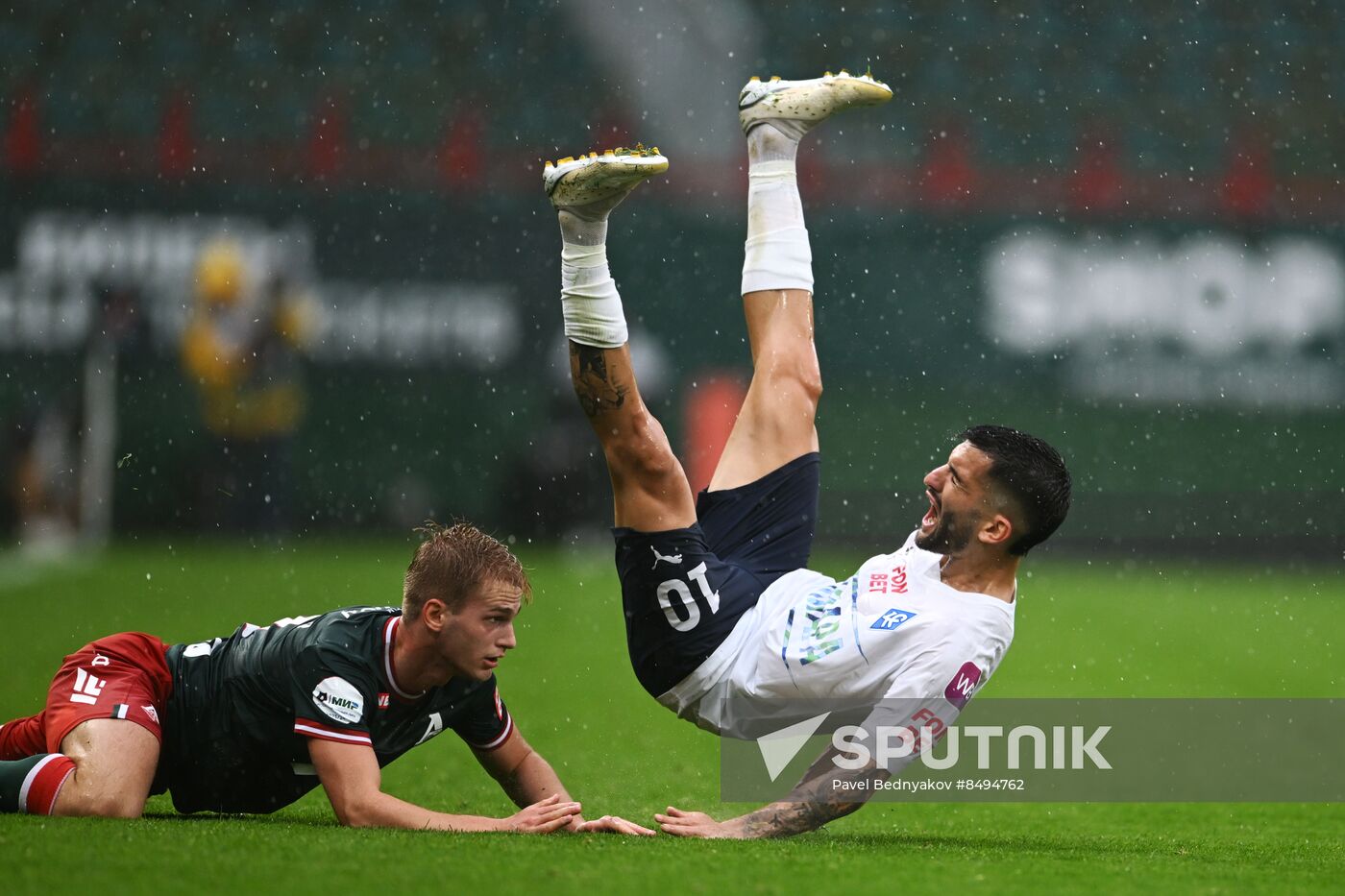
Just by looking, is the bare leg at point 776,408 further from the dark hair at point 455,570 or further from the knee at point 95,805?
the knee at point 95,805

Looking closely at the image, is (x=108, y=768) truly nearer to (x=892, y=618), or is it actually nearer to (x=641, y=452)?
(x=641, y=452)

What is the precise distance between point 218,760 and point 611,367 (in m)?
1.52

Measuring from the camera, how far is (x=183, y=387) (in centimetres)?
1495

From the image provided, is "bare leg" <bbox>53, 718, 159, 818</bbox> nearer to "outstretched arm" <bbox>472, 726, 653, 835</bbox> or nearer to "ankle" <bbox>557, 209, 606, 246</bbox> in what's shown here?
"outstretched arm" <bbox>472, 726, 653, 835</bbox>

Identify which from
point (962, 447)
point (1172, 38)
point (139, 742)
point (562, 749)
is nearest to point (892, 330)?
point (1172, 38)

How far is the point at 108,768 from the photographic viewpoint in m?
3.96

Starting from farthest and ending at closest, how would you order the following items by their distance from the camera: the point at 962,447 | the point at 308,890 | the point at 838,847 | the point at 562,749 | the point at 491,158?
the point at 491,158, the point at 562,749, the point at 962,447, the point at 838,847, the point at 308,890

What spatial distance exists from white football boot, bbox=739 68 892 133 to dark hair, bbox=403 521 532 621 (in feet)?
6.36

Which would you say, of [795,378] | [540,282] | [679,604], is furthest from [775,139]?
[540,282]

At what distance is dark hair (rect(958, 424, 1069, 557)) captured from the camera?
439cm

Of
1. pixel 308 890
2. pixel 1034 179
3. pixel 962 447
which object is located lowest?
pixel 308 890

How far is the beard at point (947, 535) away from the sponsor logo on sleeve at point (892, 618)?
0.27m

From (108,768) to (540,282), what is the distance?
1209 centimetres

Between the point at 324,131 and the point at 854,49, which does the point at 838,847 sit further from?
the point at 854,49
